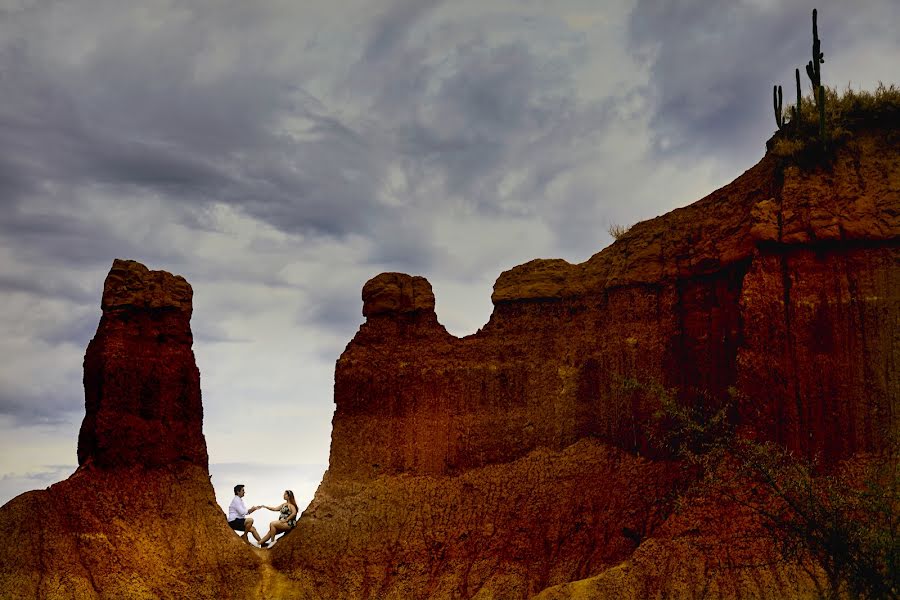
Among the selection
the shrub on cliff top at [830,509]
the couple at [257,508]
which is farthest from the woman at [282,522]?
the shrub on cliff top at [830,509]

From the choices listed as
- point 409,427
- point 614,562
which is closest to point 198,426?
point 409,427

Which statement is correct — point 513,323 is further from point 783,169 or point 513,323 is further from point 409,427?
point 783,169

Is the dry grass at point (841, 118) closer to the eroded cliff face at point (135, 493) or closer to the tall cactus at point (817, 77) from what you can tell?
the tall cactus at point (817, 77)

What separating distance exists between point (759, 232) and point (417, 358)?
13839 mm

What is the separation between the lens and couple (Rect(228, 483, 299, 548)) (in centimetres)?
3869

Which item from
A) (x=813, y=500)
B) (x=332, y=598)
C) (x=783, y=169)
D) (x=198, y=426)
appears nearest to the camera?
(x=813, y=500)

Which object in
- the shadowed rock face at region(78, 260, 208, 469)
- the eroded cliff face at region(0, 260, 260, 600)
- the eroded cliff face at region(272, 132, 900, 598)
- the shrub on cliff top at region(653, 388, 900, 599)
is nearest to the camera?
the shrub on cliff top at region(653, 388, 900, 599)

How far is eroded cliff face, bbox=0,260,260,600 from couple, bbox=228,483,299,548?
85 centimetres

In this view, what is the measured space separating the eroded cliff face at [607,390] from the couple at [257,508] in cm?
74

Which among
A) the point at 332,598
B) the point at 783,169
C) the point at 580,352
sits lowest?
the point at 332,598

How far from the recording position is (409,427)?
4056cm

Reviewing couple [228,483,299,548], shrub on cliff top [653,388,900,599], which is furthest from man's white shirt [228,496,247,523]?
shrub on cliff top [653,388,900,599]

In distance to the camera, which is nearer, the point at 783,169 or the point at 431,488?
the point at 783,169

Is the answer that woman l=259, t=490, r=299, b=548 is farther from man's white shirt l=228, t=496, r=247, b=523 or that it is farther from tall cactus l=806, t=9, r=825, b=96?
tall cactus l=806, t=9, r=825, b=96
